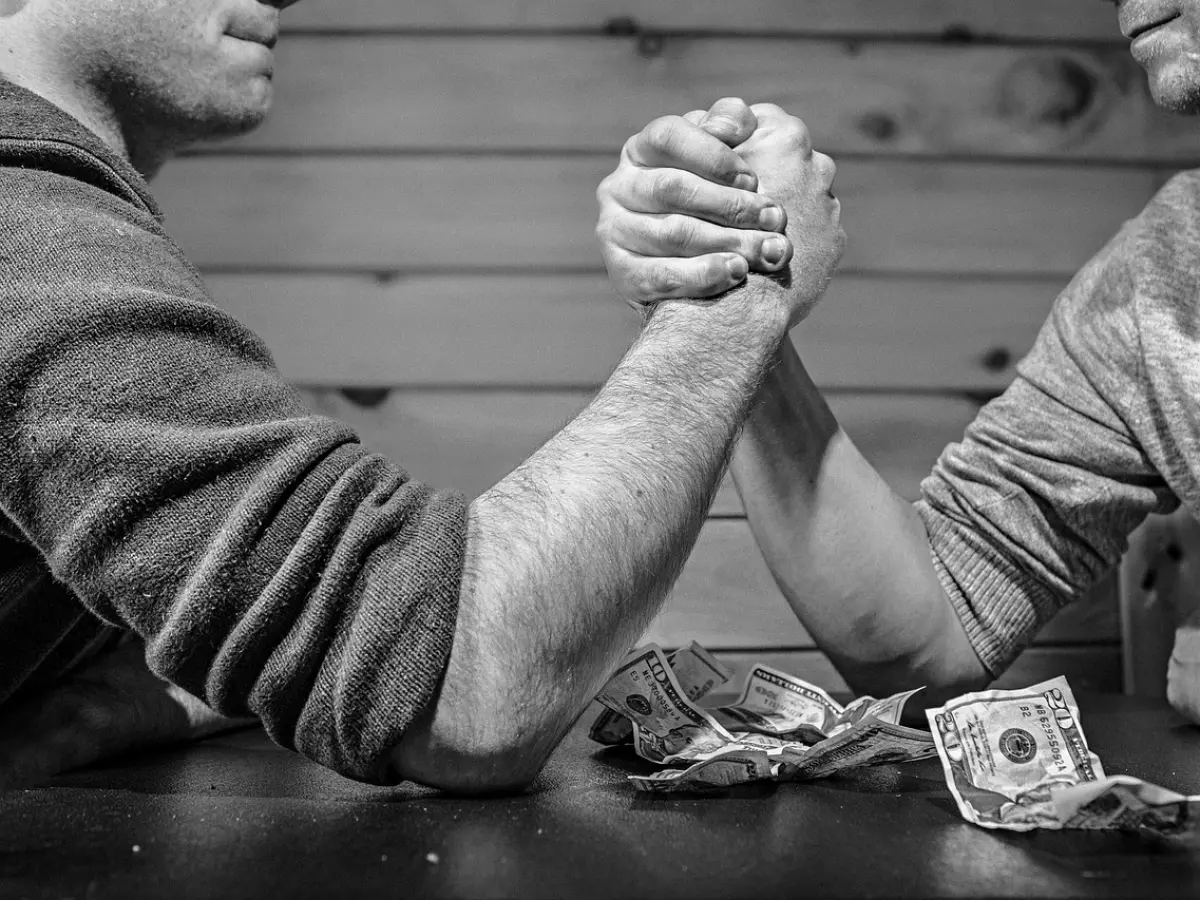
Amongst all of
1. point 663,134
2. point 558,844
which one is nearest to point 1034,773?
point 558,844

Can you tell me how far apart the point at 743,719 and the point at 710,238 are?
1.47ft

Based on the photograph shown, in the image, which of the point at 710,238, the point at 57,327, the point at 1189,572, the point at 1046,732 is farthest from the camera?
the point at 1189,572

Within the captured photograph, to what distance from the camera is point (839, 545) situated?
1.31 meters

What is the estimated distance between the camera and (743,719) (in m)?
1.11

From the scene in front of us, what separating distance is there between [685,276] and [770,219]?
106mm

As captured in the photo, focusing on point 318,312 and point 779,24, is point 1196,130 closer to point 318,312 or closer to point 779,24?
point 779,24

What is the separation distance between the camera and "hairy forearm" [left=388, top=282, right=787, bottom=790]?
798mm

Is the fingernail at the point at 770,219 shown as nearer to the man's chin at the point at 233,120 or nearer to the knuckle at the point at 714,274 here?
the knuckle at the point at 714,274

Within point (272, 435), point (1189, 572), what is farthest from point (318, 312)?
point (1189, 572)

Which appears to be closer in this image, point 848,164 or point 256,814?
point 256,814

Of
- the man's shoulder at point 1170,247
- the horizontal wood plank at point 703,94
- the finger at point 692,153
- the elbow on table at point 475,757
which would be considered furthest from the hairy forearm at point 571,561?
the horizontal wood plank at point 703,94

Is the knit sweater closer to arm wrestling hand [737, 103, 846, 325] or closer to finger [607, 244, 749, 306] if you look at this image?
finger [607, 244, 749, 306]

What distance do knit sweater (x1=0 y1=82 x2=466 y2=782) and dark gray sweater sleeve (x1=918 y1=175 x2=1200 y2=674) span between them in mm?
780

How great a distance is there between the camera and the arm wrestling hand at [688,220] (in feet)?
3.35
